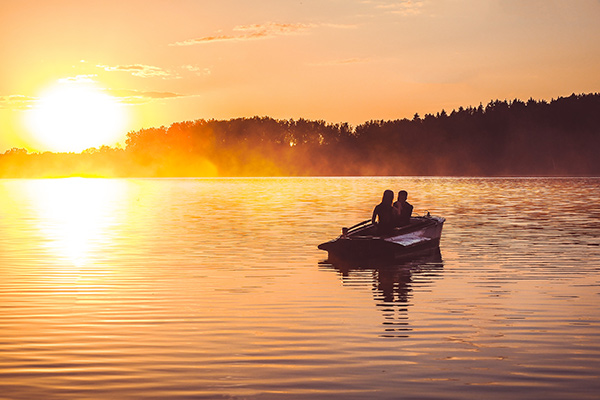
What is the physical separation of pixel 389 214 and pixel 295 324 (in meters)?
13.2

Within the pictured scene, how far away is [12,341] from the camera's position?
563 inches

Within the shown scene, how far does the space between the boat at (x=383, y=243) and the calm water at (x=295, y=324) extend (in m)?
0.76

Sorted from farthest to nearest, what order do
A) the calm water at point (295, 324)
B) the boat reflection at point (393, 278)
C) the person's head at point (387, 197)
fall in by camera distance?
the person's head at point (387, 197) → the boat reflection at point (393, 278) → the calm water at point (295, 324)

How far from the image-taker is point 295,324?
15672 millimetres

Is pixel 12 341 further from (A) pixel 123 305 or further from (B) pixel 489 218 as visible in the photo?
(B) pixel 489 218

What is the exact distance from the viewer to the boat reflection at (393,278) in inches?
638

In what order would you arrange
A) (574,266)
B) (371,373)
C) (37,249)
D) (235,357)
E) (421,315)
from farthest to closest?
(37,249) < (574,266) < (421,315) < (235,357) < (371,373)

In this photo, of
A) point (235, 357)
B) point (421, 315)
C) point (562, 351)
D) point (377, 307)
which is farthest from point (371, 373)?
point (377, 307)

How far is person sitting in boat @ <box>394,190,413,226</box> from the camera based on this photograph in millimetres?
29375

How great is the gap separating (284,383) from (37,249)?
2387 cm

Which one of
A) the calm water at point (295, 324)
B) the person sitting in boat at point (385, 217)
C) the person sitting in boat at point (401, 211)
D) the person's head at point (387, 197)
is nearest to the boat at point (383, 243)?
the person sitting in boat at point (385, 217)

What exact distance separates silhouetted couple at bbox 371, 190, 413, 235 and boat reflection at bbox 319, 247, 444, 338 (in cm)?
125

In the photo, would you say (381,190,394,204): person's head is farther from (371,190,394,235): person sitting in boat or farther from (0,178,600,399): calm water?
(0,178,600,399): calm water

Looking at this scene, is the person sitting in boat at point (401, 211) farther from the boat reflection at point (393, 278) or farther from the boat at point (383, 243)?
the boat reflection at point (393, 278)
